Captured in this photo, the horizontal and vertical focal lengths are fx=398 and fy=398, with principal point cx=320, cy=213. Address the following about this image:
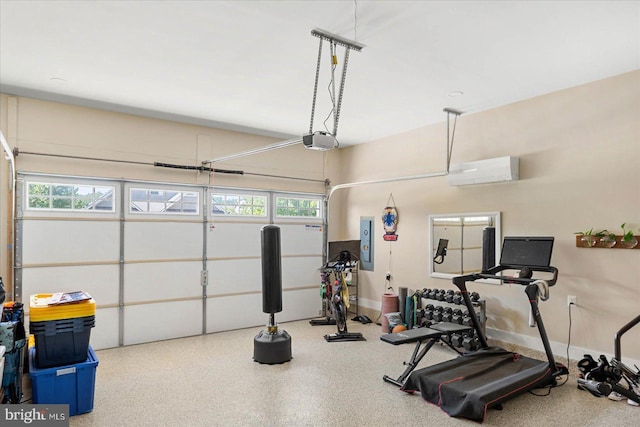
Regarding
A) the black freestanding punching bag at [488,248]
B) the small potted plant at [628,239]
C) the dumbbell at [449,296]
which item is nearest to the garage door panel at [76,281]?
the dumbbell at [449,296]

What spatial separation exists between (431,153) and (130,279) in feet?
15.9

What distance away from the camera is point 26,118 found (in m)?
4.96

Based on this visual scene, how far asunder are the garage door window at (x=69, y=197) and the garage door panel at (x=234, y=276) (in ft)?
5.79

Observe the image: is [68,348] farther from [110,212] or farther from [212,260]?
[212,260]

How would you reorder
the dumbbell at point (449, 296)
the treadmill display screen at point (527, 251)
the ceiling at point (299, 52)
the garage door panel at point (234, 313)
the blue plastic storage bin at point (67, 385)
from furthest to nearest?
1. the garage door panel at point (234, 313)
2. the dumbbell at point (449, 296)
3. the treadmill display screen at point (527, 251)
4. the blue plastic storage bin at point (67, 385)
5. the ceiling at point (299, 52)

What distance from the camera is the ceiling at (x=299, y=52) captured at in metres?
3.04

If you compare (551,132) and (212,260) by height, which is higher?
(551,132)

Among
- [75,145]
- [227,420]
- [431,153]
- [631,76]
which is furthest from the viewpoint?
[431,153]

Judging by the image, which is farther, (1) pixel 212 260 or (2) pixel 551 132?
(1) pixel 212 260

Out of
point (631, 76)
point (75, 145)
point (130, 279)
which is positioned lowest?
point (130, 279)

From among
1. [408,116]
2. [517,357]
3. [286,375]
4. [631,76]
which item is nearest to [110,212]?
[286,375]

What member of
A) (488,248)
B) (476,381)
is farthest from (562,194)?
(476,381)

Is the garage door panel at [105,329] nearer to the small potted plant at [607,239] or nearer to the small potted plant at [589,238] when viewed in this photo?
the small potted plant at [589,238]

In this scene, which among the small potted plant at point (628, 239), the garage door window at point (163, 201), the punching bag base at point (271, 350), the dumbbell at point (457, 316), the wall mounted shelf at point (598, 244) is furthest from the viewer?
the garage door window at point (163, 201)
